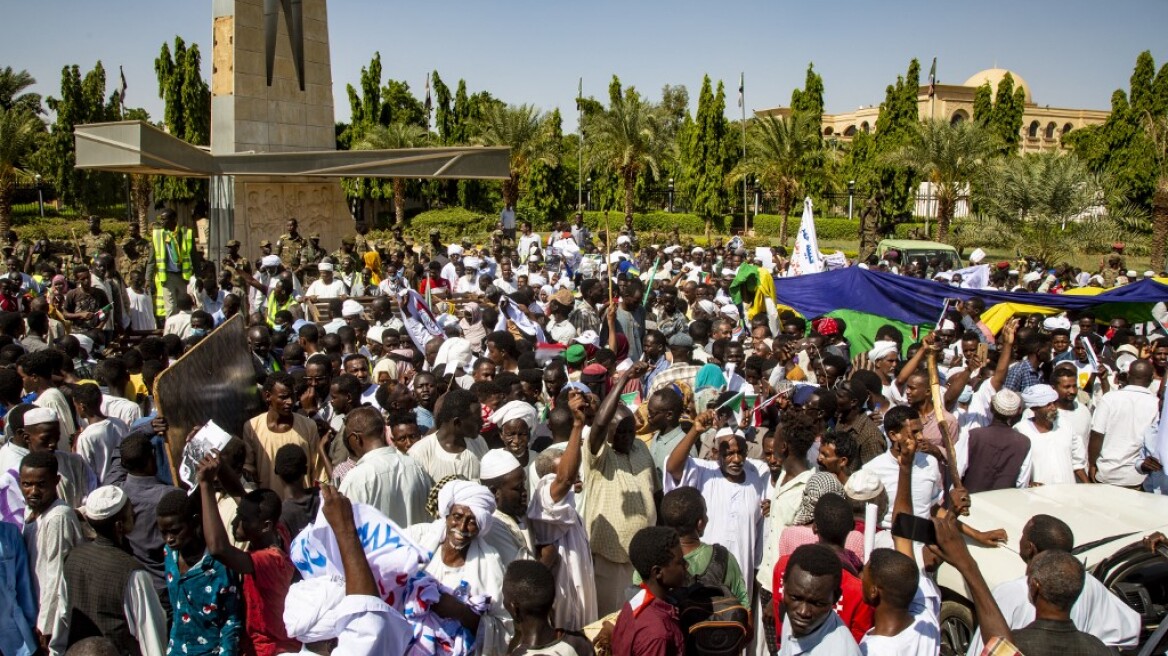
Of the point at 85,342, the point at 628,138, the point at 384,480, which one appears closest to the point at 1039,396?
the point at 384,480

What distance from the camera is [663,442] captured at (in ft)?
18.6

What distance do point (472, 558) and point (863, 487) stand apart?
6.76 ft

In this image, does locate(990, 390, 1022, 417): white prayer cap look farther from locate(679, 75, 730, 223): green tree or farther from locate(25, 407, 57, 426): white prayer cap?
locate(679, 75, 730, 223): green tree

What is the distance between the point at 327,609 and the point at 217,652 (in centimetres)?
111

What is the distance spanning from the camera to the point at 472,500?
3881mm

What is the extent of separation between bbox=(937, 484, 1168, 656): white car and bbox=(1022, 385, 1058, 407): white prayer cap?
656 millimetres

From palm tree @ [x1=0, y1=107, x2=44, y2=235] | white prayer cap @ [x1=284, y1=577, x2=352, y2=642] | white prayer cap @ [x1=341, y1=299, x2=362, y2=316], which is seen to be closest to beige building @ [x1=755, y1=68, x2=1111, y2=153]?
palm tree @ [x1=0, y1=107, x2=44, y2=235]

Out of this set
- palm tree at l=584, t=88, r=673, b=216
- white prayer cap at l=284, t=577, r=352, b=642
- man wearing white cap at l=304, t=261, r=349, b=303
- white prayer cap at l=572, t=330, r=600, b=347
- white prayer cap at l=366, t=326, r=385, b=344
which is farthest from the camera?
palm tree at l=584, t=88, r=673, b=216

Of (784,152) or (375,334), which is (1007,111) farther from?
(375,334)

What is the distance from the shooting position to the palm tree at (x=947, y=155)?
3027 centimetres

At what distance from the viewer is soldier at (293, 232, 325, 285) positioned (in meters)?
13.4

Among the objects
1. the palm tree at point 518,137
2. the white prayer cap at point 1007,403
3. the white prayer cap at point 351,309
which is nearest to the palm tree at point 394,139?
the palm tree at point 518,137

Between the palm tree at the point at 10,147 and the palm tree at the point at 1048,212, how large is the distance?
100 ft

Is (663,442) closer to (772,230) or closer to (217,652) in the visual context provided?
(217,652)
